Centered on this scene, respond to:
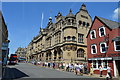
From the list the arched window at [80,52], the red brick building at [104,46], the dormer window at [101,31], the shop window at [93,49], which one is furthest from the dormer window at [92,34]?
the arched window at [80,52]

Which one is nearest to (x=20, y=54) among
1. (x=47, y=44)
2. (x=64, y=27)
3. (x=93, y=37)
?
(x=47, y=44)

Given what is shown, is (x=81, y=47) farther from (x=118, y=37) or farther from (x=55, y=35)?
(x=118, y=37)

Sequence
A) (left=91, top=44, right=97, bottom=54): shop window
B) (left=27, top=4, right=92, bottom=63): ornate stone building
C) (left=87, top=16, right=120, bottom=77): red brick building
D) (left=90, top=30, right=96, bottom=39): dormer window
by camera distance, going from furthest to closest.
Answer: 1. (left=27, top=4, right=92, bottom=63): ornate stone building
2. (left=90, top=30, right=96, bottom=39): dormer window
3. (left=91, top=44, right=97, bottom=54): shop window
4. (left=87, top=16, right=120, bottom=77): red brick building

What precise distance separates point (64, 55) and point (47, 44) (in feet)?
51.2

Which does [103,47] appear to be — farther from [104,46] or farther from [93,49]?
[93,49]

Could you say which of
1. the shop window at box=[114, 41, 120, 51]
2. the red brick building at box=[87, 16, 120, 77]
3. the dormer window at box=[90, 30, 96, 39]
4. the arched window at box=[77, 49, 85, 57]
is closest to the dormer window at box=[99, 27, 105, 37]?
the red brick building at box=[87, 16, 120, 77]

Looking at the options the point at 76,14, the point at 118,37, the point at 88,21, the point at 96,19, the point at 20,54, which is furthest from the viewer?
the point at 20,54

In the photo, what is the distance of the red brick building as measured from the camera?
17594 millimetres

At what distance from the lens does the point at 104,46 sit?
20.0 metres

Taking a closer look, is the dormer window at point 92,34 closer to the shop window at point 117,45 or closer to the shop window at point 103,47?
the shop window at point 103,47

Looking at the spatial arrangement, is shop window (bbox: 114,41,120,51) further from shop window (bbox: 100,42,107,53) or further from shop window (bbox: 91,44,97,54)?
shop window (bbox: 91,44,97,54)

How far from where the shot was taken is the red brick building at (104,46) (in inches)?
693

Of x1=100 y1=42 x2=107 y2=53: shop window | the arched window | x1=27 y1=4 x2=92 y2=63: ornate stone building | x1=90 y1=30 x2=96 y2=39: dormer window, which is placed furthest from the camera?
the arched window

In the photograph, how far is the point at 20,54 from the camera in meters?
139
